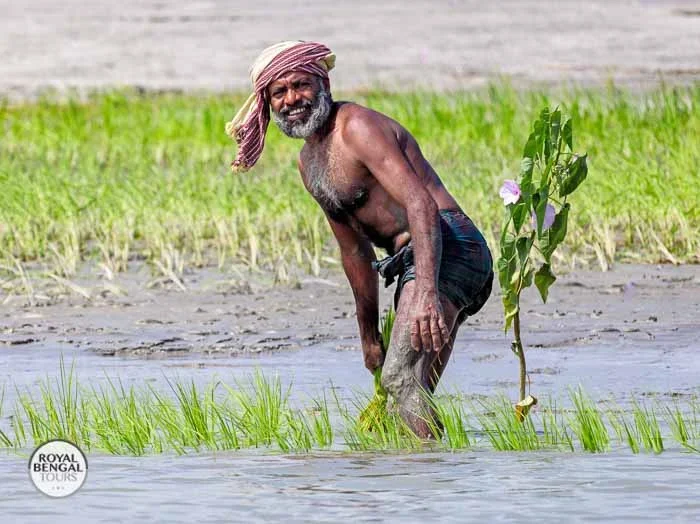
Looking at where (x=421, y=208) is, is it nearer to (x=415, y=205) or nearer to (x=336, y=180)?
(x=415, y=205)

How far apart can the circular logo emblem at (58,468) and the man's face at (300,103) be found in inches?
49.5

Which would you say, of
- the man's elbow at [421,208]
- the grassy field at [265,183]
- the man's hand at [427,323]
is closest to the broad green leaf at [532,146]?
the man's elbow at [421,208]

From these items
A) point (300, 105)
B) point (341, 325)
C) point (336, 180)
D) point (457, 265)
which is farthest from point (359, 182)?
point (341, 325)

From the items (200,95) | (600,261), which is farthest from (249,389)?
(200,95)

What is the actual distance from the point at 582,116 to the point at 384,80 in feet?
12.0

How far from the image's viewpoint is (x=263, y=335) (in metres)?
8.49

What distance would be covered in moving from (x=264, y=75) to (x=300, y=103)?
0.50 ft

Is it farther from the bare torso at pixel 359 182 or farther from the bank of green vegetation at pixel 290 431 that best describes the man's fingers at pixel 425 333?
the bare torso at pixel 359 182

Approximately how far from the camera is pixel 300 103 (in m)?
6.03

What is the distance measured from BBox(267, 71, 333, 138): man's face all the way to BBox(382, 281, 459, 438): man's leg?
2.07 feet

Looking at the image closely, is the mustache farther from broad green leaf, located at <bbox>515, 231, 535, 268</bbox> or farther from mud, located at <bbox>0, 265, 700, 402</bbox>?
mud, located at <bbox>0, 265, 700, 402</bbox>

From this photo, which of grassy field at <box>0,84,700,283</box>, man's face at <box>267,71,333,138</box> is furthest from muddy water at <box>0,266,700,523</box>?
man's face at <box>267,71,333,138</box>

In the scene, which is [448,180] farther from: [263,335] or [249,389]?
[249,389]

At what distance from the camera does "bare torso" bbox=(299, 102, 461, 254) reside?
239 inches
